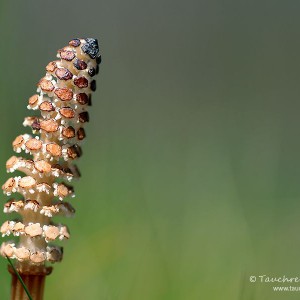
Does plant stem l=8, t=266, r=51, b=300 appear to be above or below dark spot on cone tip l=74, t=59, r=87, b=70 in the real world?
below

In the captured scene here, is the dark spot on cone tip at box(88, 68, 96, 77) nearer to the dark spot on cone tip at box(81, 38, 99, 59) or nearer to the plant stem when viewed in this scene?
the dark spot on cone tip at box(81, 38, 99, 59)

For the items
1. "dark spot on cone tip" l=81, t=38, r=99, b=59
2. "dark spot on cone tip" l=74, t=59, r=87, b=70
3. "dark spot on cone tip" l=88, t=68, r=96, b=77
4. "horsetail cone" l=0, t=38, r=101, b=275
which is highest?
"dark spot on cone tip" l=81, t=38, r=99, b=59

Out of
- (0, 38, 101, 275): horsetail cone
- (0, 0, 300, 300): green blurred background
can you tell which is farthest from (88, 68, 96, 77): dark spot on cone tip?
(0, 0, 300, 300): green blurred background

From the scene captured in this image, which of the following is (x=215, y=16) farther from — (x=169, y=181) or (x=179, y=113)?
(x=169, y=181)

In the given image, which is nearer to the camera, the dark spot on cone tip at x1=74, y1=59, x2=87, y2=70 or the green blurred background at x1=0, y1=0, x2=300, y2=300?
the dark spot on cone tip at x1=74, y1=59, x2=87, y2=70

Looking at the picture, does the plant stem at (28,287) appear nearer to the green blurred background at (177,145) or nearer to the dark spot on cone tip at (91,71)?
the dark spot on cone tip at (91,71)

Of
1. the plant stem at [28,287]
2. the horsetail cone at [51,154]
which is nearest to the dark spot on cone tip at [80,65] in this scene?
the horsetail cone at [51,154]
